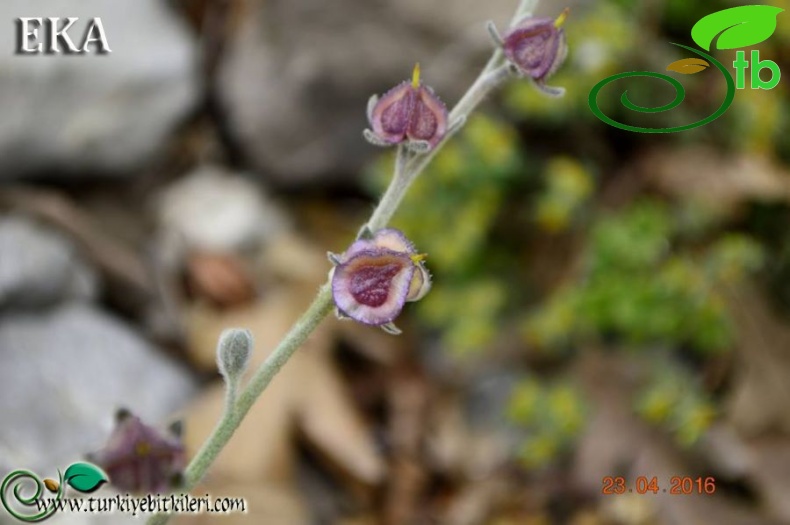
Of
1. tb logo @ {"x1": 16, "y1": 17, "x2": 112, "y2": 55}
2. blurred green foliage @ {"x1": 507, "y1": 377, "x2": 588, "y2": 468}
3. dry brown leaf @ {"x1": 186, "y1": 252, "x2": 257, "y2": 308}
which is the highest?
tb logo @ {"x1": 16, "y1": 17, "x2": 112, "y2": 55}

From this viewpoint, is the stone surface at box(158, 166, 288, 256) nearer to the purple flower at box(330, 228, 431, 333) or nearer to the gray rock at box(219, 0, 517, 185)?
the gray rock at box(219, 0, 517, 185)

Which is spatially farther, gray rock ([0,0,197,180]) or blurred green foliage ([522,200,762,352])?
gray rock ([0,0,197,180])

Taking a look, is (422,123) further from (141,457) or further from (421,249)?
(421,249)


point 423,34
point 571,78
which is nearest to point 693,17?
point 571,78

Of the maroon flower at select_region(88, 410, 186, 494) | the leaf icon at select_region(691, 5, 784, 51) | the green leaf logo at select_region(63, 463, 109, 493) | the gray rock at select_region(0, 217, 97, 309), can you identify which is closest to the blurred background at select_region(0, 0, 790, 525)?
the gray rock at select_region(0, 217, 97, 309)

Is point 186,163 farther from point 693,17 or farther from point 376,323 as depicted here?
point 376,323

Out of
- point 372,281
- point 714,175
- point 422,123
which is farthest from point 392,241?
point 714,175

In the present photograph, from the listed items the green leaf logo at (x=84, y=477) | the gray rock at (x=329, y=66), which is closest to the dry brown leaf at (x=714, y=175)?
the gray rock at (x=329, y=66)

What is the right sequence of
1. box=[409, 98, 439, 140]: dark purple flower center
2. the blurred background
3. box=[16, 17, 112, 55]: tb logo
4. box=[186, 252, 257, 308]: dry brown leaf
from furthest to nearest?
box=[186, 252, 257, 308]: dry brown leaf < box=[16, 17, 112, 55]: tb logo < the blurred background < box=[409, 98, 439, 140]: dark purple flower center
